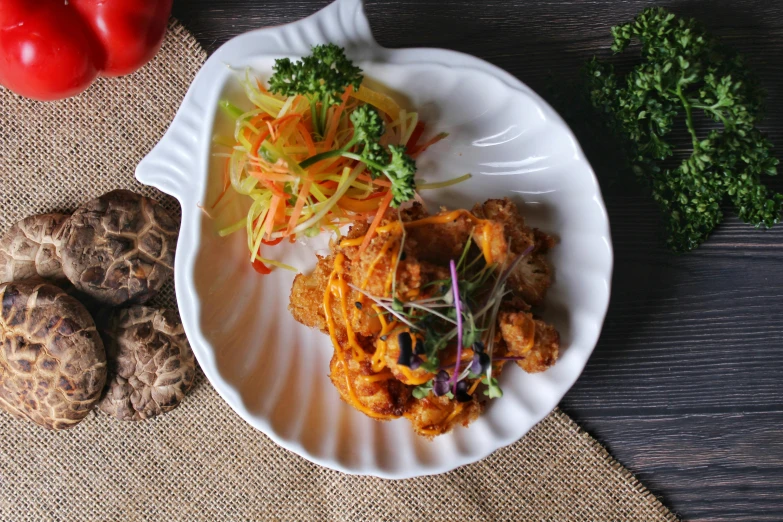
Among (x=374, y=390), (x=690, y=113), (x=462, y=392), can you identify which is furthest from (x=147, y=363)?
(x=690, y=113)

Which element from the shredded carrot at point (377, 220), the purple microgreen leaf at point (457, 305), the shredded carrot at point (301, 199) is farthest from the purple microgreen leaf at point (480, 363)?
the shredded carrot at point (301, 199)

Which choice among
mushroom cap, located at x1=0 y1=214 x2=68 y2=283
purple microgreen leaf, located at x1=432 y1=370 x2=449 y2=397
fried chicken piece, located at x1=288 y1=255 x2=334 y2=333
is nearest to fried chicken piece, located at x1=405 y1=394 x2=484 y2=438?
purple microgreen leaf, located at x1=432 y1=370 x2=449 y2=397

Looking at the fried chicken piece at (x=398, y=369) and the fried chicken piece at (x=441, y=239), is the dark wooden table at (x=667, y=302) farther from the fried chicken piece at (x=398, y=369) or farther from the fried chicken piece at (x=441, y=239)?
the fried chicken piece at (x=398, y=369)

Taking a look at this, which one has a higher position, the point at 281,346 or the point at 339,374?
the point at 339,374

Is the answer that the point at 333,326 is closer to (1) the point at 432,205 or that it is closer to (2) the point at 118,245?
(1) the point at 432,205

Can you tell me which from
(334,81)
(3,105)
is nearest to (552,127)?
(334,81)

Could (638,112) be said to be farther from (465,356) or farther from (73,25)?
(73,25)
